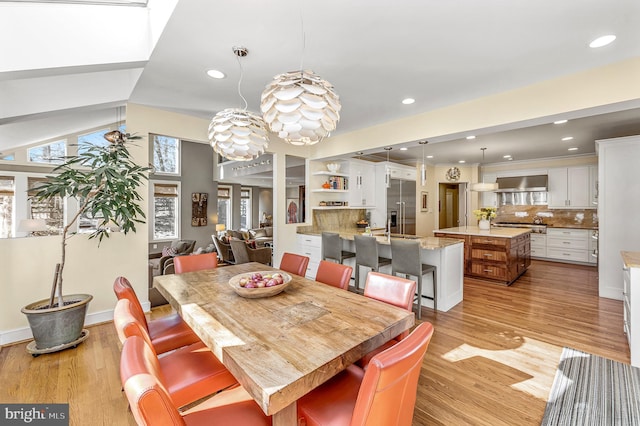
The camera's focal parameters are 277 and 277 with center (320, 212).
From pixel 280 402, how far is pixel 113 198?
111 inches

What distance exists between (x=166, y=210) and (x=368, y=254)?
257 inches

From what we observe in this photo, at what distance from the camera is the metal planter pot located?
8.16 ft

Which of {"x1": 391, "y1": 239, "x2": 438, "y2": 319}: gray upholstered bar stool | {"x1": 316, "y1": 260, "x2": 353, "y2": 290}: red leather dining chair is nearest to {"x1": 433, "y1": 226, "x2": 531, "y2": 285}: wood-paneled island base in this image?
{"x1": 391, "y1": 239, "x2": 438, "y2": 319}: gray upholstered bar stool

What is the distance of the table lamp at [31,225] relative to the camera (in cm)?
273

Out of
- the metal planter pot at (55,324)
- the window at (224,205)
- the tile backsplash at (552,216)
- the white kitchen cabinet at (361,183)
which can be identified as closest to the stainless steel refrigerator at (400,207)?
the white kitchen cabinet at (361,183)

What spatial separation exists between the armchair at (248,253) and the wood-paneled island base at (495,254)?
366cm

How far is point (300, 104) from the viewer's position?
61.8 inches

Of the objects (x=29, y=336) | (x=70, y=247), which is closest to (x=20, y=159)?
(x=70, y=247)

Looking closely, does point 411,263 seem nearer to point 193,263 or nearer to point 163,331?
point 193,263

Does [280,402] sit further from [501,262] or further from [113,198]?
[501,262]

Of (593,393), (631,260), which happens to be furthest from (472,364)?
(631,260)

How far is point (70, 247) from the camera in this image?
3.09 metres

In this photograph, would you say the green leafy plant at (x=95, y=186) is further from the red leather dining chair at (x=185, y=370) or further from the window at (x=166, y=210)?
the window at (x=166, y=210)

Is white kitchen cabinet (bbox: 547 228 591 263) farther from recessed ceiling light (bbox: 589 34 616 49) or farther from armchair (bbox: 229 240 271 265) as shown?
armchair (bbox: 229 240 271 265)
